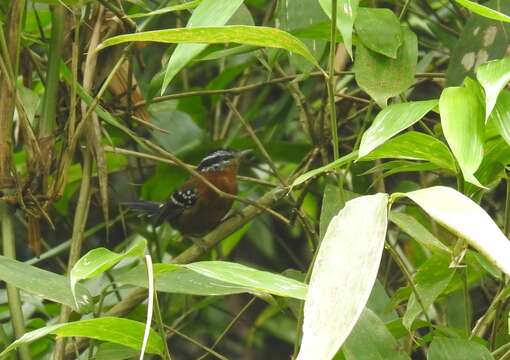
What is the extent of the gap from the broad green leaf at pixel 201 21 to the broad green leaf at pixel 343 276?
418mm

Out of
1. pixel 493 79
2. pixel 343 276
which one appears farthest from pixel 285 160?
pixel 343 276

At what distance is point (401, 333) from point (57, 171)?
819mm

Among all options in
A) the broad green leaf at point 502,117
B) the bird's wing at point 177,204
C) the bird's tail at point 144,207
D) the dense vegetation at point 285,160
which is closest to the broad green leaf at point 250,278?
the dense vegetation at point 285,160

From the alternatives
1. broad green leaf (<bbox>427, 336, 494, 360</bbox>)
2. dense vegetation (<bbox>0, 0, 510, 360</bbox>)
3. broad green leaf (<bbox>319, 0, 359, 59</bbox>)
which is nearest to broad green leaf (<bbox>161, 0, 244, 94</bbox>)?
dense vegetation (<bbox>0, 0, 510, 360</bbox>)

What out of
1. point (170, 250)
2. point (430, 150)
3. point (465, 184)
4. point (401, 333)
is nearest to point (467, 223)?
point (430, 150)

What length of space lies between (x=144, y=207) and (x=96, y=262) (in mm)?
2236

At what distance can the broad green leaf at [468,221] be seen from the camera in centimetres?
110

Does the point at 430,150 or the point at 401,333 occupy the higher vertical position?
the point at 430,150

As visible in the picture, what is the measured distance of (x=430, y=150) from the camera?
1.44m

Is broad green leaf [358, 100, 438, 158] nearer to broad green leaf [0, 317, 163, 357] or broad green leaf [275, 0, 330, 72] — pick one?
broad green leaf [0, 317, 163, 357]

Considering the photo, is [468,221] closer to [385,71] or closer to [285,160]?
[385,71]

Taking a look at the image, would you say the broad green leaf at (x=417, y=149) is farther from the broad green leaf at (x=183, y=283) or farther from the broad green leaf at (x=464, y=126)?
the broad green leaf at (x=183, y=283)

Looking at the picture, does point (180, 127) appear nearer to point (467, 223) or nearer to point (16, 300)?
point (16, 300)

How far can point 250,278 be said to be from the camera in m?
1.33
